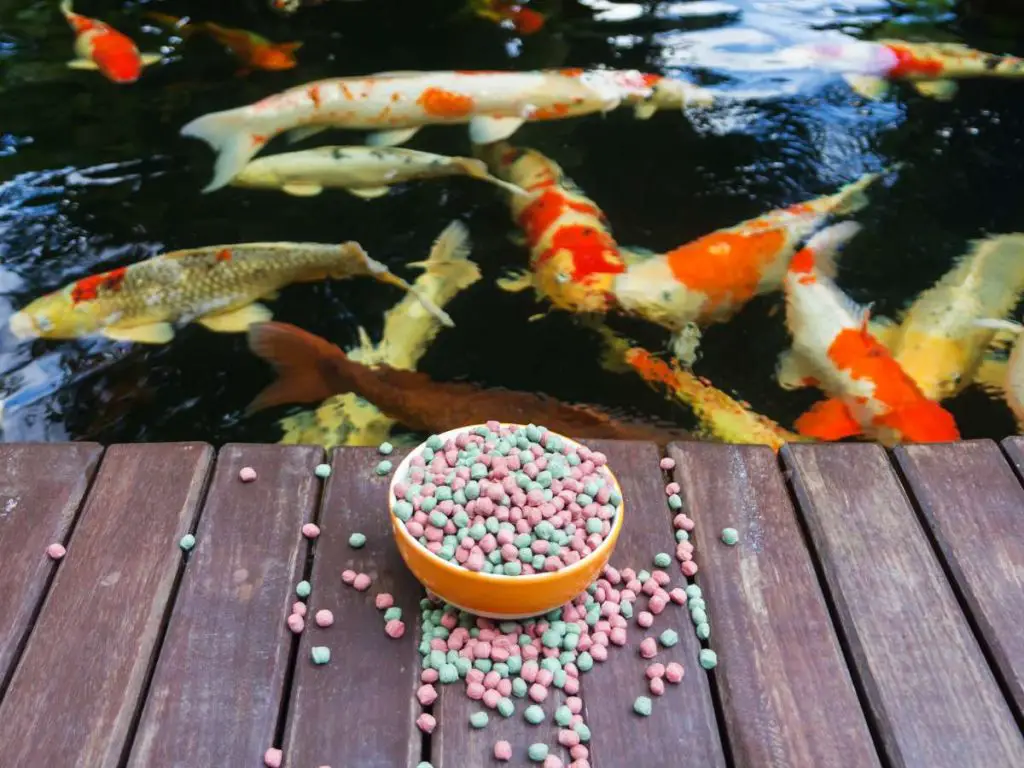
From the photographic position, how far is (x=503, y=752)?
1.02m

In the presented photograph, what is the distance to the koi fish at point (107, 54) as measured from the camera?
346cm

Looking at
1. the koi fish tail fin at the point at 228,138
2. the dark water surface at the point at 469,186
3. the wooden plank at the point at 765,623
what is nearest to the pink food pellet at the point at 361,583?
the wooden plank at the point at 765,623

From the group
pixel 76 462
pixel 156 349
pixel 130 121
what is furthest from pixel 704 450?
pixel 130 121

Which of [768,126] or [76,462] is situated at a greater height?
[76,462]

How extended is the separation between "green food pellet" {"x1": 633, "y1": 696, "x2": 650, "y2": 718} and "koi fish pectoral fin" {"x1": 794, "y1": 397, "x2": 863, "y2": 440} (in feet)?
4.23

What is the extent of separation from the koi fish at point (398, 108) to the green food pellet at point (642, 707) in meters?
2.42

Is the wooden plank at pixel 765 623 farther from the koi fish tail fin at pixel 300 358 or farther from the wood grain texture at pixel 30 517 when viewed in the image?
the koi fish tail fin at pixel 300 358

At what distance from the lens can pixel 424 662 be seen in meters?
1.11

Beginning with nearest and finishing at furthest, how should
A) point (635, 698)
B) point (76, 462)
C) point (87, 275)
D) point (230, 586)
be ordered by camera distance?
1. point (635, 698)
2. point (230, 586)
3. point (76, 462)
4. point (87, 275)

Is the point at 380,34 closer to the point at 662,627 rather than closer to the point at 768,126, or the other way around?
the point at 768,126

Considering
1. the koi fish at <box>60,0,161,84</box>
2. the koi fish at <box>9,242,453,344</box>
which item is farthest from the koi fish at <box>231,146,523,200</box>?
the koi fish at <box>60,0,161,84</box>

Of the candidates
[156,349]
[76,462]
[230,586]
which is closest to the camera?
[230,586]

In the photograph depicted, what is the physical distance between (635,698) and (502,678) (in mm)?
165

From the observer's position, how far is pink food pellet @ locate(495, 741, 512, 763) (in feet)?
3.33
